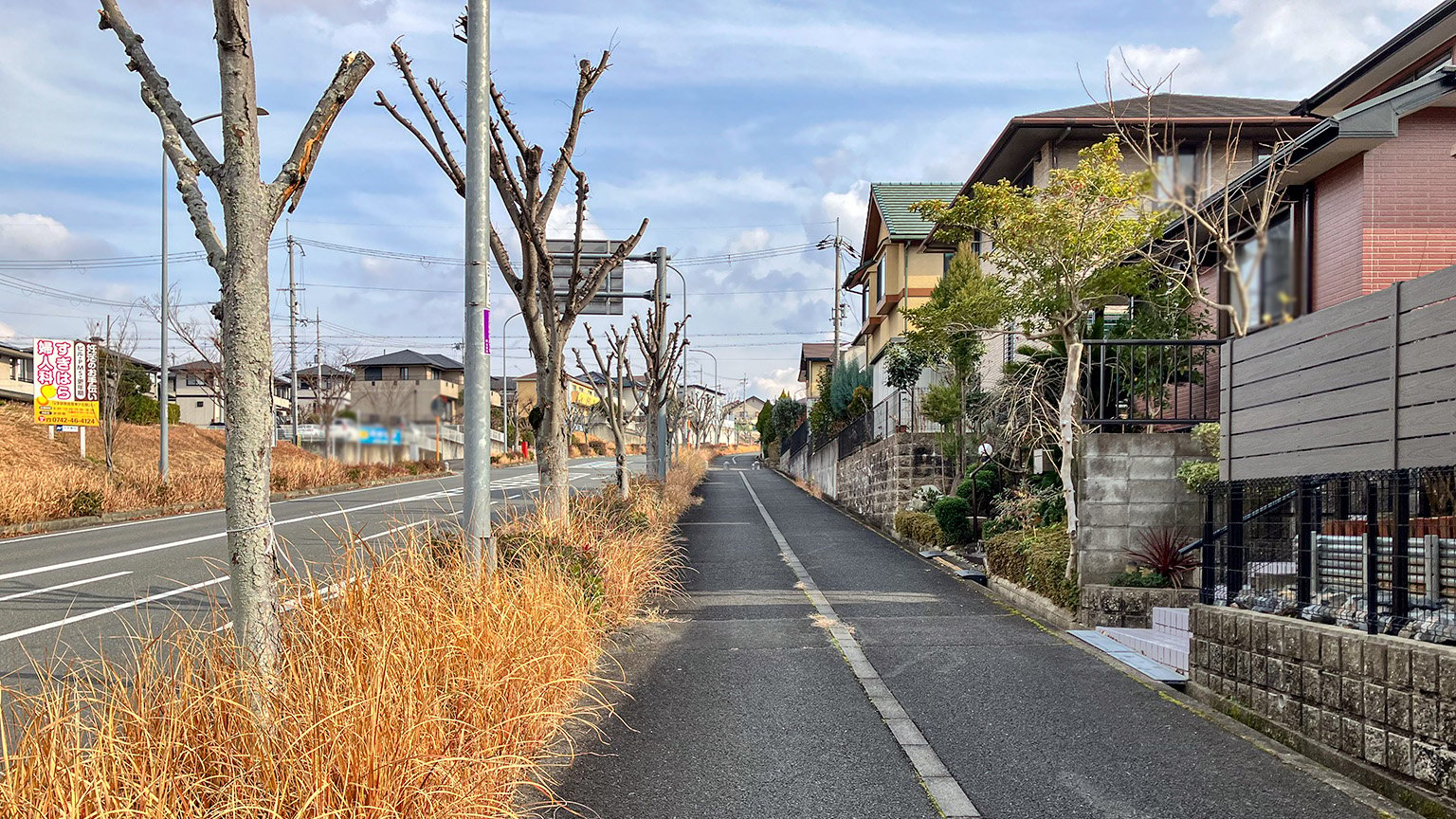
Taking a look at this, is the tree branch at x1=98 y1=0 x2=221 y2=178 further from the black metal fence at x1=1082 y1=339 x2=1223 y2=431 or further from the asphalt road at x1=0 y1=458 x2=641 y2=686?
the black metal fence at x1=1082 y1=339 x2=1223 y2=431

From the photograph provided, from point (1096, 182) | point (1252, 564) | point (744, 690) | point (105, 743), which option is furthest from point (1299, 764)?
point (1096, 182)

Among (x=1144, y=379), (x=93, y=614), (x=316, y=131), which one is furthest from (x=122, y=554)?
(x=1144, y=379)

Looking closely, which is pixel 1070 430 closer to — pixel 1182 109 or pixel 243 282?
pixel 243 282

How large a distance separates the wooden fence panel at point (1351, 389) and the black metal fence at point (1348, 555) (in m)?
0.14

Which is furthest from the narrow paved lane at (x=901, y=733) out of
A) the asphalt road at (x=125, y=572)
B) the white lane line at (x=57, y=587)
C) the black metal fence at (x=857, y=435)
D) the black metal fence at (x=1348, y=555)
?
the black metal fence at (x=857, y=435)

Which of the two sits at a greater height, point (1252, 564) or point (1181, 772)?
point (1252, 564)

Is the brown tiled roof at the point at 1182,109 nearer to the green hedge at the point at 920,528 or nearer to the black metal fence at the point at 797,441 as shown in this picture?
the green hedge at the point at 920,528

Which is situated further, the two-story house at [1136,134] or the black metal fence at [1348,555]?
the two-story house at [1136,134]

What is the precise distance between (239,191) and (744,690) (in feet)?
15.5

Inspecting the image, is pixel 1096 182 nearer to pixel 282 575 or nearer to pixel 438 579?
pixel 438 579

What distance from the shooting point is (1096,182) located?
1152 cm

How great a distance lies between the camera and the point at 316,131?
4578mm

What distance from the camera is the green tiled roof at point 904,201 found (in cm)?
3559

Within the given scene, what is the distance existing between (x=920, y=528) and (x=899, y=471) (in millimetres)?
3161
